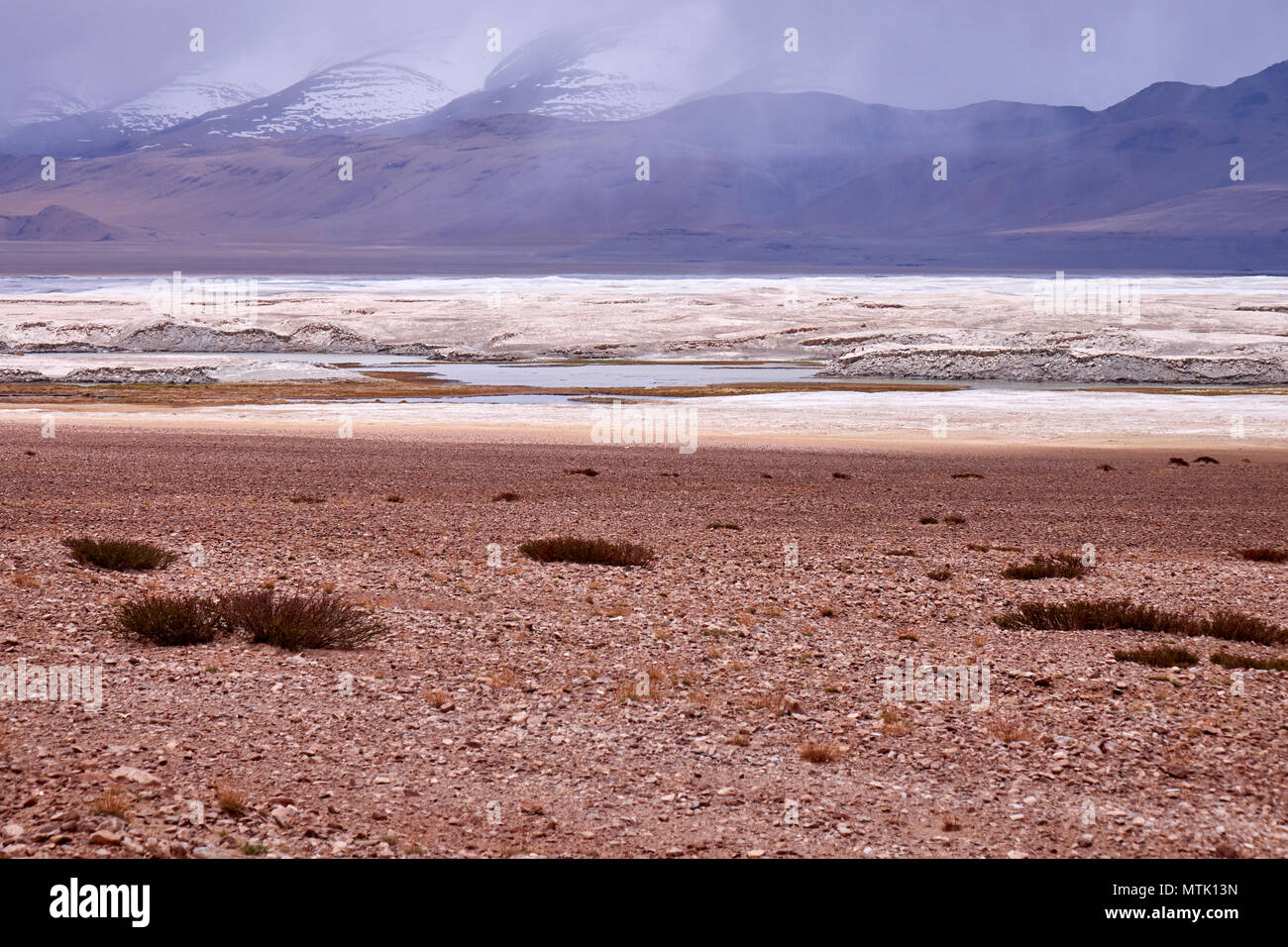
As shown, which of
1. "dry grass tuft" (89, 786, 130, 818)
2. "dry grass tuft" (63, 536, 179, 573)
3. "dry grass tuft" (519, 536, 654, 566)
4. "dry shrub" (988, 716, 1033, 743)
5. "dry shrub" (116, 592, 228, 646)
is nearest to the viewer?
"dry grass tuft" (89, 786, 130, 818)

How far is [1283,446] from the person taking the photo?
3609 centimetres

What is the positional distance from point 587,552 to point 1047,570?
5694 mm

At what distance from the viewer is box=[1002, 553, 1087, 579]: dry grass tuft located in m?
14.4

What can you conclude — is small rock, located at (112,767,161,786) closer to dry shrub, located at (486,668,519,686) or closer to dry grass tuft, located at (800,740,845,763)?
dry shrub, located at (486,668,519,686)

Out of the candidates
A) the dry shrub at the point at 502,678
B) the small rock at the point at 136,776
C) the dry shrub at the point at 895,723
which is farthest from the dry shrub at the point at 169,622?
the dry shrub at the point at 895,723

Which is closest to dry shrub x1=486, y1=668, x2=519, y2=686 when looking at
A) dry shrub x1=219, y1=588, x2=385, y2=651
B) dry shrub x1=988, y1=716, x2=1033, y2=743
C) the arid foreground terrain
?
the arid foreground terrain

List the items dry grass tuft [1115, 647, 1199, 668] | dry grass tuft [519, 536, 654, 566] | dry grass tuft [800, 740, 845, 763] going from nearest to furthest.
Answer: dry grass tuft [800, 740, 845, 763] < dry grass tuft [1115, 647, 1199, 668] < dry grass tuft [519, 536, 654, 566]

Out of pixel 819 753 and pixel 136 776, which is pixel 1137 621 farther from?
pixel 136 776

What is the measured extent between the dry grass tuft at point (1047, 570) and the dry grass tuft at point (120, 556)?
997cm

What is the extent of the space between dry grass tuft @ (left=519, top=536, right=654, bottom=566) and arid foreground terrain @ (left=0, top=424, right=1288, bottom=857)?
0.27 metres

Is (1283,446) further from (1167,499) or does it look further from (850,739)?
(850,739)

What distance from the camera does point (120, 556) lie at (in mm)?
13039

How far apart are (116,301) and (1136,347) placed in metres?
82.3

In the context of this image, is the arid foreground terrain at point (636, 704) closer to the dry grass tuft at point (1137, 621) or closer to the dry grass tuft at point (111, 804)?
the dry grass tuft at point (111, 804)
